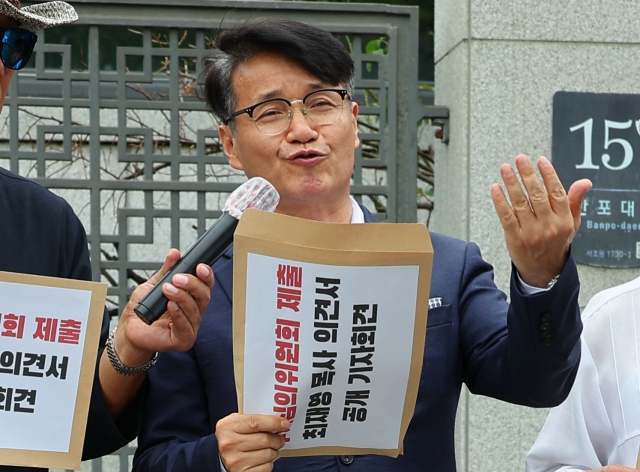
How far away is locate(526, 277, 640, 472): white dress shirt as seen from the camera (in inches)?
103

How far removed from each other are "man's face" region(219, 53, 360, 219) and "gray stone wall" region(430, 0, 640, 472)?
171cm

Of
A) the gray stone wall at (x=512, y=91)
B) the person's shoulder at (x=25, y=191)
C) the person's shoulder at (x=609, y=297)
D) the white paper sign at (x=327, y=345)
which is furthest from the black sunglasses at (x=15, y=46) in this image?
the gray stone wall at (x=512, y=91)

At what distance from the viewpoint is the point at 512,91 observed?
4395 mm

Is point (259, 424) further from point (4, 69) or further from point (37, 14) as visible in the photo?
point (37, 14)

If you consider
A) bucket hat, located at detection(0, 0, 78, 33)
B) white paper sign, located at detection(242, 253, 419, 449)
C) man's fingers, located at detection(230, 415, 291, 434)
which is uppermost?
bucket hat, located at detection(0, 0, 78, 33)

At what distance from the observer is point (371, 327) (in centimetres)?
215

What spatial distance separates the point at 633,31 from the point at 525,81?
0.50m

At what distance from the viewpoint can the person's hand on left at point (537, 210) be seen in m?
1.96

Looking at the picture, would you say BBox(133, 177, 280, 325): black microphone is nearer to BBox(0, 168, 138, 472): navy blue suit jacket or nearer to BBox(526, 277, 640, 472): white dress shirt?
BBox(0, 168, 138, 472): navy blue suit jacket

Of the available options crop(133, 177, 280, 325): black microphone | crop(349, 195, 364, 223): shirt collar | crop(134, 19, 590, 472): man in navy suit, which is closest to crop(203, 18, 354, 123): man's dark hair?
crop(134, 19, 590, 472): man in navy suit

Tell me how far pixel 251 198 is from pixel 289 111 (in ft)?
1.62

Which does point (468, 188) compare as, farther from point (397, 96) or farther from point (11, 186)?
Result: point (11, 186)

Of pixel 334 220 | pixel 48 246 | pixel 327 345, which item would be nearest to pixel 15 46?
pixel 48 246

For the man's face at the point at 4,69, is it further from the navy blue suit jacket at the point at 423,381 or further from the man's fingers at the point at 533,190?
the man's fingers at the point at 533,190
